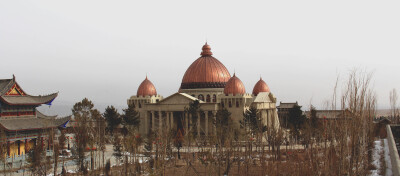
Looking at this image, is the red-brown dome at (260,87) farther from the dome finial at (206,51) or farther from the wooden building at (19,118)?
the wooden building at (19,118)

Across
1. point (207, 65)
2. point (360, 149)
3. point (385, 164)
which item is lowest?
point (385, 164)

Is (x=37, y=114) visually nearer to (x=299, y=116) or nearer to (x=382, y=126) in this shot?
(x=299, y=116)

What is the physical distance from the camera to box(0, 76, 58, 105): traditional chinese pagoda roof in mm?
31222

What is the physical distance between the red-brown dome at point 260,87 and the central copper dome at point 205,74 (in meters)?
4.59

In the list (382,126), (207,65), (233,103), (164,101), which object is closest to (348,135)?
(382,126)

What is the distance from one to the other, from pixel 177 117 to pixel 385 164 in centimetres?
3586

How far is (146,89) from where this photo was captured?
5366cm

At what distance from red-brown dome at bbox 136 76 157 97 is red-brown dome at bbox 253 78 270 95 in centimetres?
1502

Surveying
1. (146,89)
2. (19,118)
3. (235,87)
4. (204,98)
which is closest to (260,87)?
(204,98)

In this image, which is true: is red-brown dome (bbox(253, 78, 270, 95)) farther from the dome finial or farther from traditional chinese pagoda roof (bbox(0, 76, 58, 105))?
traditional chinese pagoda roof (bbox(0, 76, 58, 105))

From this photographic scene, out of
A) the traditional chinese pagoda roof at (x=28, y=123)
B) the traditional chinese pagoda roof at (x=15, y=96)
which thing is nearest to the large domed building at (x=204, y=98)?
the traditional chinese pagoda roof at (x=28, y=123)

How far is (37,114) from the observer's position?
36406 millimetres

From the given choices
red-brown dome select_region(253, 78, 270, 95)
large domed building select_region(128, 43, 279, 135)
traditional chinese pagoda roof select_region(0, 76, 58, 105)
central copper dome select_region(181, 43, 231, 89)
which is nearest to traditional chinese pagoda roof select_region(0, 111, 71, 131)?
traditional chinese pagoda roof select_region(0, 76, 58, 105)

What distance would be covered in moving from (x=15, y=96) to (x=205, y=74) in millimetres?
27171
